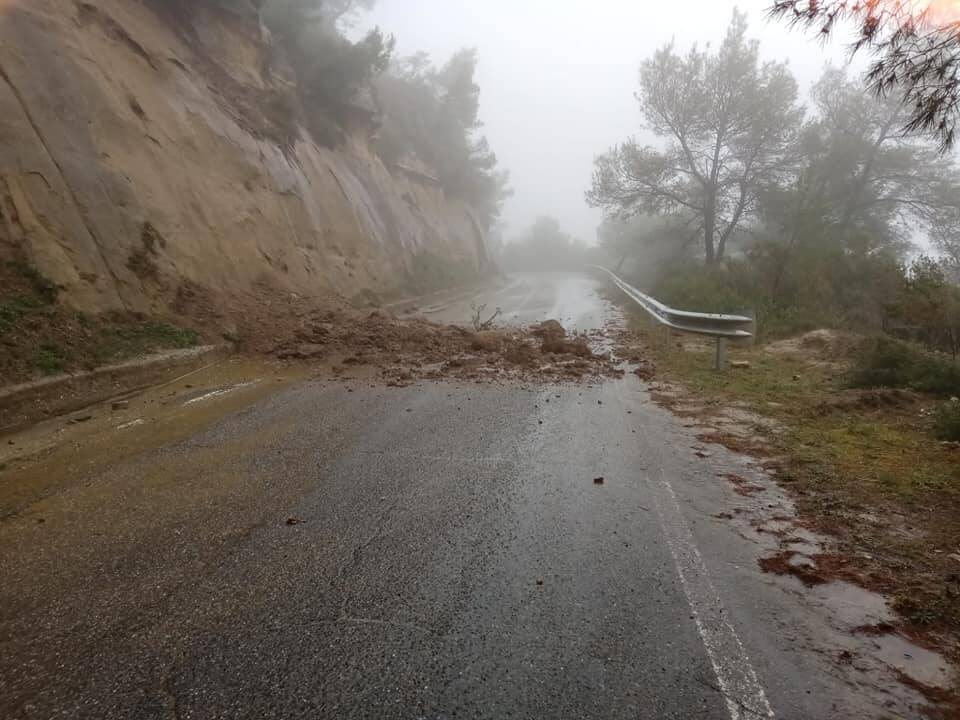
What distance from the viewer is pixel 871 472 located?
4.68 metres

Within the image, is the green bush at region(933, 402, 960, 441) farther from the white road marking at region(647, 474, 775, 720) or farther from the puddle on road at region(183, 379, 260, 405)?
the puddle on road at region(183, 379, 260, 405)

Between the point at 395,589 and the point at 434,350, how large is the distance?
712 centimetres

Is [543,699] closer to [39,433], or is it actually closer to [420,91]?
[39,433]

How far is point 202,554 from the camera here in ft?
10.9

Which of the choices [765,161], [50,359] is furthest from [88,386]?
[765,161]

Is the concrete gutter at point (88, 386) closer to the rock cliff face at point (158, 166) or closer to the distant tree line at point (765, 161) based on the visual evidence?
the rock cliff face at point (158, 166)

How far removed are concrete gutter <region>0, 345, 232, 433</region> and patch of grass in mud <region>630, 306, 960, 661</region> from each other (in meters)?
6.70

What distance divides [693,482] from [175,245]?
943 centimetres

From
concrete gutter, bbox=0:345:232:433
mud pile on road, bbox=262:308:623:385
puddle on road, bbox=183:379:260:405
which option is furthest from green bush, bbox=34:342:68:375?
mud pile on road, bbox=262:308:623:385

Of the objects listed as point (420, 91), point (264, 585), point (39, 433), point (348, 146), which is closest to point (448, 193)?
A: point (420, 91)

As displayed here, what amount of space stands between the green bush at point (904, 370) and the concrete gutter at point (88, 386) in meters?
8.99

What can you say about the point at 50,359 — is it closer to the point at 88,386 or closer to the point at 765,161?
the point at 88,386

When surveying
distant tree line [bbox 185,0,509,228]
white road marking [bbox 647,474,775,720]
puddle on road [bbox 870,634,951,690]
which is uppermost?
distant tree line [bbox 185,0,509,228]

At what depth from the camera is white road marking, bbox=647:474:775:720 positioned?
7.48 ft
